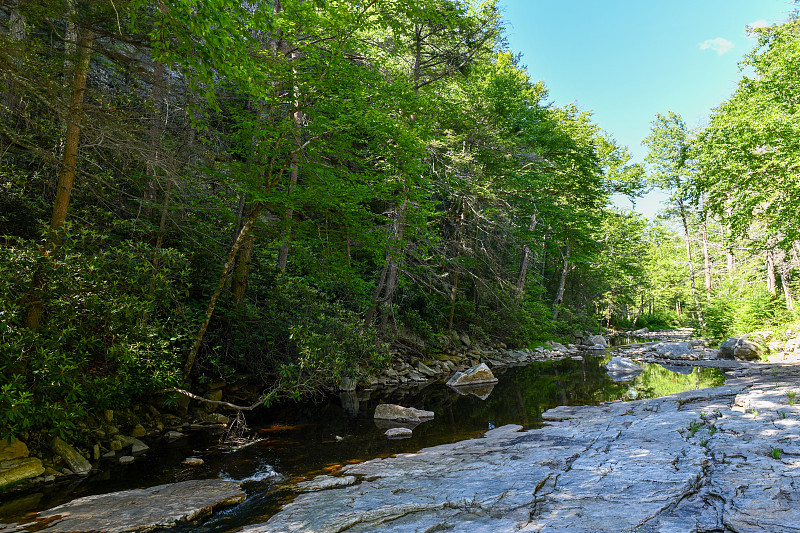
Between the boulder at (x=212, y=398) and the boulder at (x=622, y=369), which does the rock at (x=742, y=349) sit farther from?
the boulder at (x=212, y=398)

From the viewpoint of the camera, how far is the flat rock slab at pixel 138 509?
4.21 m

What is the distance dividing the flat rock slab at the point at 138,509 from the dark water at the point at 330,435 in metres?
0.23

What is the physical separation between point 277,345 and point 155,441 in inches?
131

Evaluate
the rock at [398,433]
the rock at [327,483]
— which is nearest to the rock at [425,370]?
the rock at [398,433]

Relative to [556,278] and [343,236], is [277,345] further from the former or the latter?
[556,278]

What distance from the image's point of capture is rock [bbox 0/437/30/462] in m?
5.77

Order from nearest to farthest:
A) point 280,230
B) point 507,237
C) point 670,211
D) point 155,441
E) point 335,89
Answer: point 155,441 → point 335,89 → point 280,230 → point 507,237 → point 670,211

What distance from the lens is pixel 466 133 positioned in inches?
714

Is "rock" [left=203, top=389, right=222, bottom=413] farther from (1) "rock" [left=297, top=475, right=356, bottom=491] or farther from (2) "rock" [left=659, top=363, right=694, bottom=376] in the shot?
(2) "rock" [left=659, top=363, right=694, bottom=376]

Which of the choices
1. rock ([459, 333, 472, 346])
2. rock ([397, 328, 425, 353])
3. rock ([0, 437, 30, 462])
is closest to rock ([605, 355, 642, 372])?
rock ([459, 333, 472, 346])

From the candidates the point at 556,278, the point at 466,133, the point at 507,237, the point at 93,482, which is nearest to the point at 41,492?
the point at 93,482

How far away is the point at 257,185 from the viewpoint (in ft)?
31.2

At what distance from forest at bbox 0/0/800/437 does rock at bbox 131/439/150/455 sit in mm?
855

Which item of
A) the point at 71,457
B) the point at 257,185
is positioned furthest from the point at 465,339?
Result: the point at 71,457
